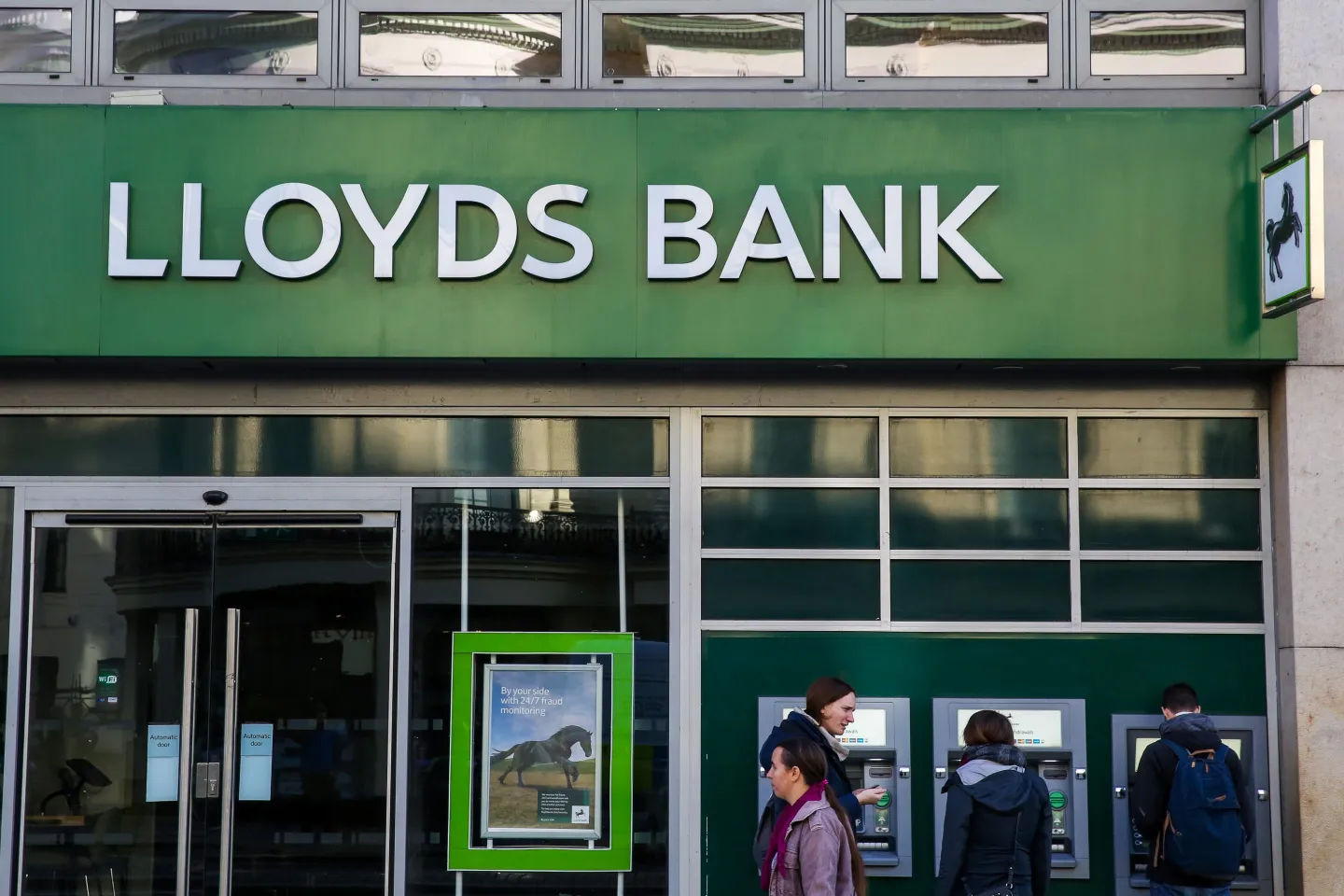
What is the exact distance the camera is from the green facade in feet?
27.4

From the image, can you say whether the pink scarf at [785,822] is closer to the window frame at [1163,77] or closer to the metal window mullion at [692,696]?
the metal window mullion at [692,696]

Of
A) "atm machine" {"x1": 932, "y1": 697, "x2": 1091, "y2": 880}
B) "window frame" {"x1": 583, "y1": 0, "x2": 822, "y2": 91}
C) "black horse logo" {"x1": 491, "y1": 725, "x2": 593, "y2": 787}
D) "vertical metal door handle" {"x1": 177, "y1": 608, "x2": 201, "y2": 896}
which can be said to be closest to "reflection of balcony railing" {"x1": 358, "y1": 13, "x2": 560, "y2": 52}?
"window frame" {"x1": 583, "y1": 0, "x2": 822, "y2": 91}

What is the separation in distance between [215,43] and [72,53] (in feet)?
2.68

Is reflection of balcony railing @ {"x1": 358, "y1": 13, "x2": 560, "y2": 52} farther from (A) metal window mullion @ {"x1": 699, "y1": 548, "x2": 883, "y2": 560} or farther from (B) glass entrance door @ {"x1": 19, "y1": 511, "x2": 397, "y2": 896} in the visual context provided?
(A) metal window mullion @ {"x1": 699, "y1": 548, "x2": 883, "y2": 560}

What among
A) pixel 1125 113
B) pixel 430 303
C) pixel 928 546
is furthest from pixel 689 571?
pixel 1125 113

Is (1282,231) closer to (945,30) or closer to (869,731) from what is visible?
(945,30)

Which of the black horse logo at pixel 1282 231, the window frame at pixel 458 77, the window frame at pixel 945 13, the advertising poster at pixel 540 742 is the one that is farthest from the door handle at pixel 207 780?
the black horse logo at pixel 1282 231

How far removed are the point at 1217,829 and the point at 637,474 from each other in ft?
11.7

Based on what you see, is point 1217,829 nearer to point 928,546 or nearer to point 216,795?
point 928,546

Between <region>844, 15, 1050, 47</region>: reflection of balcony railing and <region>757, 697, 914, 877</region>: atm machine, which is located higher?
<region>844, 15, 1050, 47</region>: reflection of balcony railing

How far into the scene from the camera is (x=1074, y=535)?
28.6 ft

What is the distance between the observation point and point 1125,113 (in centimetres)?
841

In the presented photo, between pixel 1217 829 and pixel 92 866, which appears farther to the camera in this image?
pixel 92 866

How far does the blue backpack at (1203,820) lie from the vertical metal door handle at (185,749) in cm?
525
